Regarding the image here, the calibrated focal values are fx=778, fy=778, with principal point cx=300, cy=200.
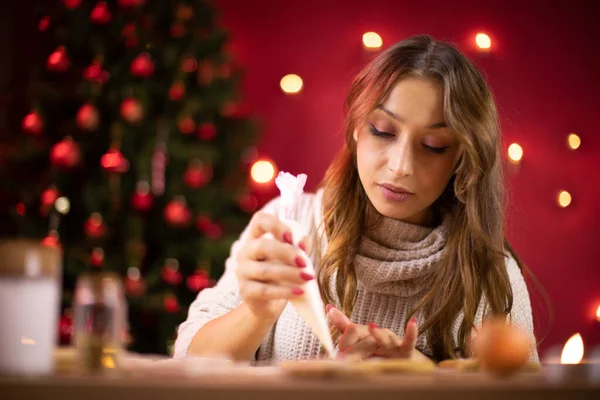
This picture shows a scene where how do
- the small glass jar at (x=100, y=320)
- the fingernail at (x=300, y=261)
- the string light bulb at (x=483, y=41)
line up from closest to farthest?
1. the small glass jar at (x=100, y=320)
2. the fingernail at (x=300, y=261)
3. the string light bulb at (x=483, y=41)

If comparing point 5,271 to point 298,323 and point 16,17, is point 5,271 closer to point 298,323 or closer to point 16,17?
point 298,323

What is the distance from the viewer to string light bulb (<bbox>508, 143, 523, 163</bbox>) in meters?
2.96

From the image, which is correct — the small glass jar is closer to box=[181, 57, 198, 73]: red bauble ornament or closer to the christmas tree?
the christmas tree

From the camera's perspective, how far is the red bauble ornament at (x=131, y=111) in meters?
2.76

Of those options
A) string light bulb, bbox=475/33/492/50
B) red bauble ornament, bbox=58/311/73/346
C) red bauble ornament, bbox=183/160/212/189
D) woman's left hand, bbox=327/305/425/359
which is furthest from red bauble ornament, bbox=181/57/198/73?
woman's left hand, bbox=327/305/425/359

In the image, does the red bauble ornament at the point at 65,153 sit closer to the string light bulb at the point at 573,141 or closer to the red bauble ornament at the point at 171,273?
the red bauble ornament at the point at 171,273

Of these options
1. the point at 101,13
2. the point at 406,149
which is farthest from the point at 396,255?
the point at 101,13

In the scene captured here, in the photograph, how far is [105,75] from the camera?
2.78 meters

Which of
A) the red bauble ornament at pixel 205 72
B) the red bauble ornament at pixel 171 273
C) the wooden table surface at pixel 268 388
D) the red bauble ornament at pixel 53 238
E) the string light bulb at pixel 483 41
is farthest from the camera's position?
the string light bulb at pixel 483 41

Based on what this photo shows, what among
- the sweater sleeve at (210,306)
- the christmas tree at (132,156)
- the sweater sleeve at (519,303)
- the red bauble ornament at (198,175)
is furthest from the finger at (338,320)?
the red bauble ornament at (198,175)

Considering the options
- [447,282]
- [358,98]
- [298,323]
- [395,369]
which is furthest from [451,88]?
[395,369]

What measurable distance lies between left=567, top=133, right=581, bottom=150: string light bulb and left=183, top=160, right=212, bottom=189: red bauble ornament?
1377 mm

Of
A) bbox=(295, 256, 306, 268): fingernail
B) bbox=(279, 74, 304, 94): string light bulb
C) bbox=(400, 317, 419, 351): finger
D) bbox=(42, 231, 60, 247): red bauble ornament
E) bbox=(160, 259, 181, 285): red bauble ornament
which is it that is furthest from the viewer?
bbox=(279, 74, 304, 94): string light bulb

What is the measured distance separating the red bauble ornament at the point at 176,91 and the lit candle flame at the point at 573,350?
1.73m
